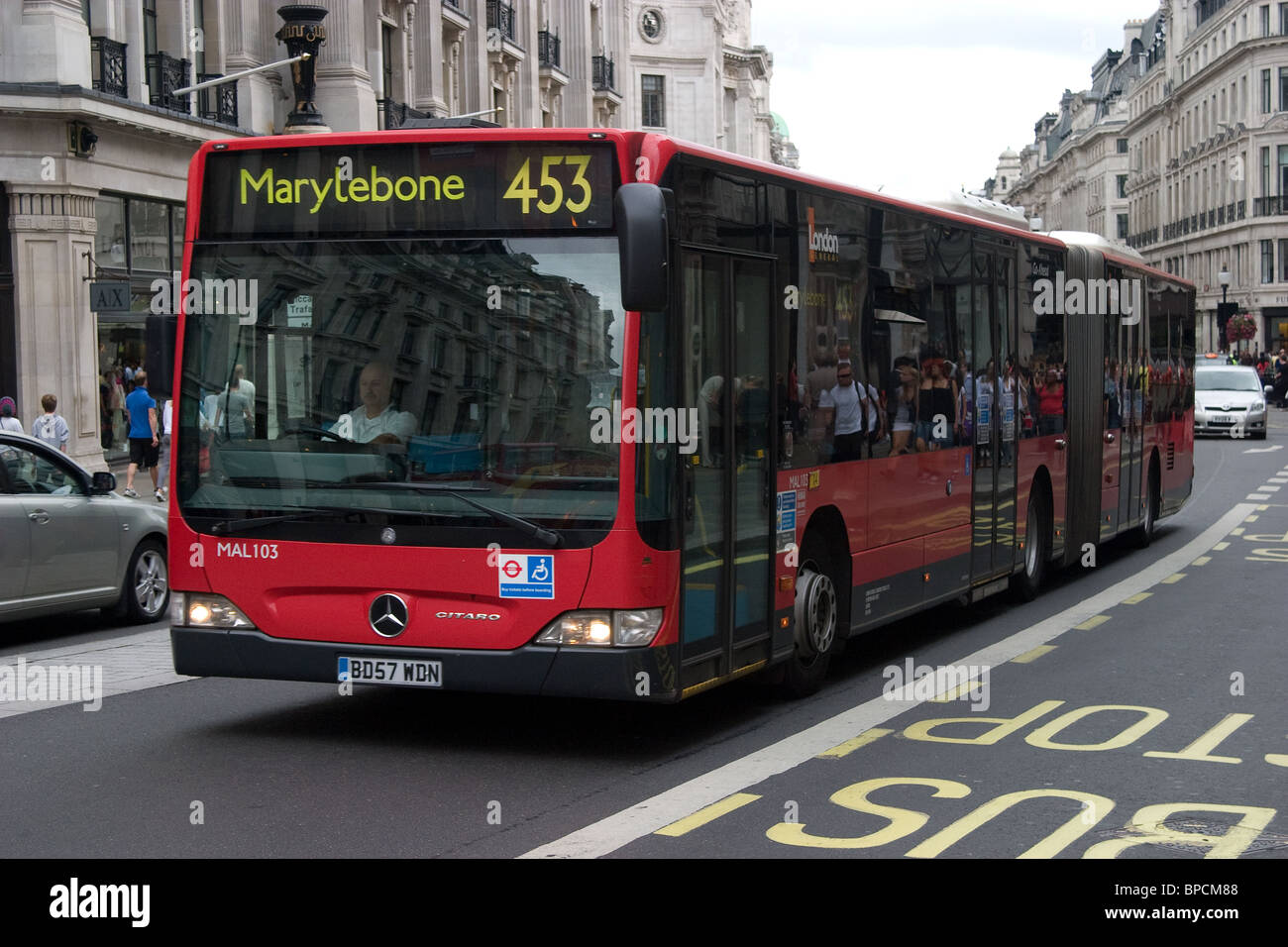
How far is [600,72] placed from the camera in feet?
203

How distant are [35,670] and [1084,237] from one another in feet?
35.1

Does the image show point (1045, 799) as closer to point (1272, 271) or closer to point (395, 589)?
point (395, 589)

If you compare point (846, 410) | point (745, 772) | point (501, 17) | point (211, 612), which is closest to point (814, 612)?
point (846, 410)

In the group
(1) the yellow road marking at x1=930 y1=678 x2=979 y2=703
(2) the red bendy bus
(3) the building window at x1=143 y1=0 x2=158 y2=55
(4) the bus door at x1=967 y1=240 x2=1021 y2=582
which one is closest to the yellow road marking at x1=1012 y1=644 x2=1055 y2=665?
(1) the yellow road marking at x1=930 y1=678 x2=979 y2=703

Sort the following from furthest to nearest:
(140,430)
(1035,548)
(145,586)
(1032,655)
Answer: (140,430), (1035,548), (145,586), (1032,655)

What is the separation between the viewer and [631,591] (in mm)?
7734

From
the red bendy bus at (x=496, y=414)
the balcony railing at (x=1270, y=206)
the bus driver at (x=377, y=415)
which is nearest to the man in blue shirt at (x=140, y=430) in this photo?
the red bendy bus at (x=496, y=414)

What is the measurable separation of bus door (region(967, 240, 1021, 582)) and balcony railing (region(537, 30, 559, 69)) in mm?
42991

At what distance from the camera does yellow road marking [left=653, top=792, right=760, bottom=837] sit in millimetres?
6633

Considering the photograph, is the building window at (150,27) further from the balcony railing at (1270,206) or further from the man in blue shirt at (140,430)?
the balcony railing at (1270,206)

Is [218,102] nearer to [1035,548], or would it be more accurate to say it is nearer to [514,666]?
[1035,548]

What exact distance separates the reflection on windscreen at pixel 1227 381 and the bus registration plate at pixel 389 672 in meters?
41.5

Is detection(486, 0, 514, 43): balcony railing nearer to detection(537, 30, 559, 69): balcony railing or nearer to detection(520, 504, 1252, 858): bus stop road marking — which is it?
detection(537, 30, 559, 69): balcony railing

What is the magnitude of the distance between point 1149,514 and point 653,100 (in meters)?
71.5
